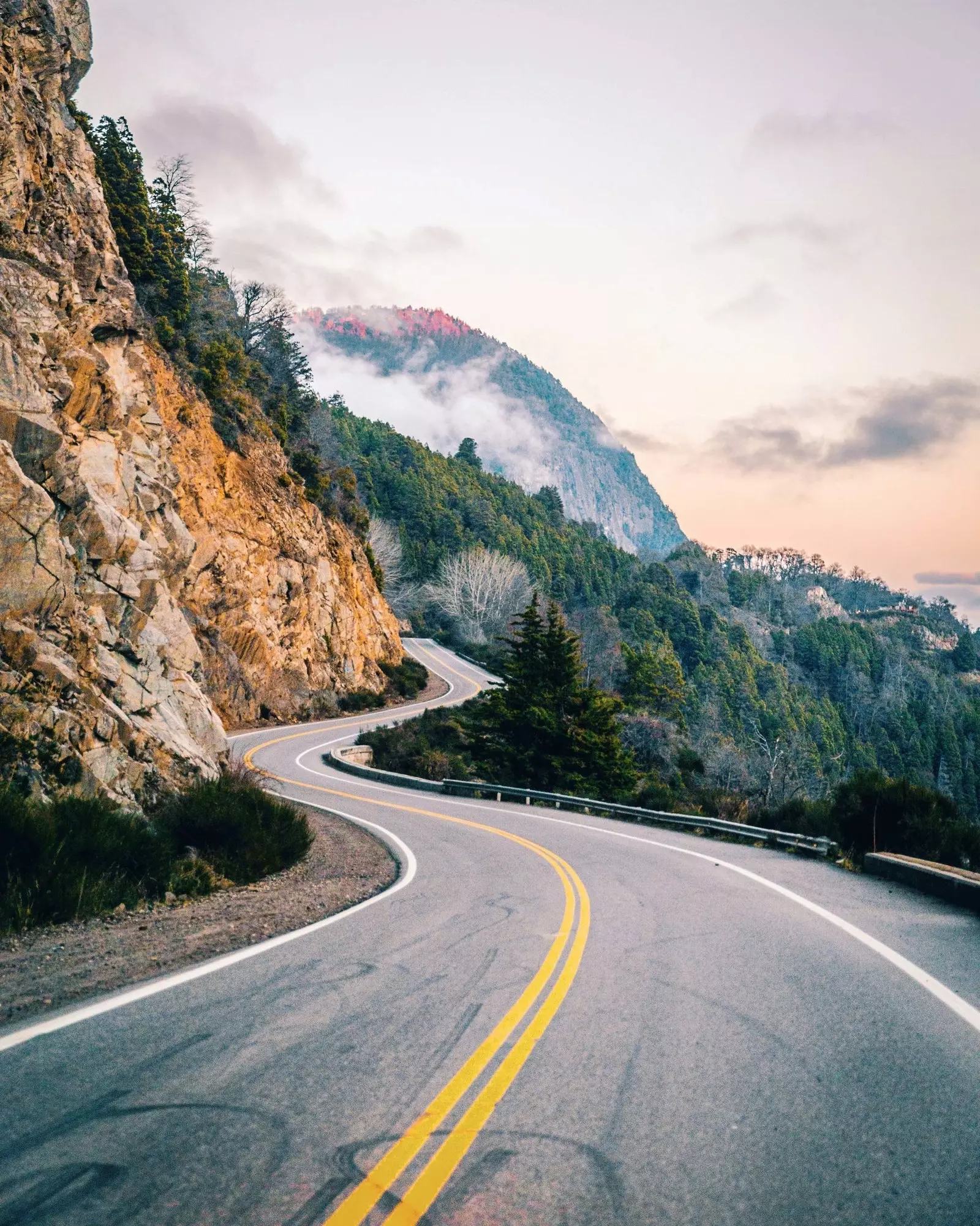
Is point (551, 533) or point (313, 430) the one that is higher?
point (551, 533)

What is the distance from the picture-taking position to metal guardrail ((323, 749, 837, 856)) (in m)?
13.4

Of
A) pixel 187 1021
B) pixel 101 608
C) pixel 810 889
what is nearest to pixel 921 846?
pixel 810 889

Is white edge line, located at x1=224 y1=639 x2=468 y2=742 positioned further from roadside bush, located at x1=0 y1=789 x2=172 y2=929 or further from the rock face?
roadside bush, located at x1=0 y1=789 x2=172 y2=929

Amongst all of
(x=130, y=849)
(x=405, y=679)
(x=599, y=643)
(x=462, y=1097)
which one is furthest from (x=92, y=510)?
(x=599, y=643)

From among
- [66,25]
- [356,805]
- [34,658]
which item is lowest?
[356,805]

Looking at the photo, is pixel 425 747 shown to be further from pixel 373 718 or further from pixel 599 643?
pixel 599 643

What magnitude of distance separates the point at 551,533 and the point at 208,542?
9715 cm

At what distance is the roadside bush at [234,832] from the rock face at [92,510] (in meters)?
1.76

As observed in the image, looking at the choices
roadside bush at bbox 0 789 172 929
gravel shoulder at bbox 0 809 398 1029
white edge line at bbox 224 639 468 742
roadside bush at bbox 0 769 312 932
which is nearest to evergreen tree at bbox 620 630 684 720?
white edge line at bbox 224 639 468 742

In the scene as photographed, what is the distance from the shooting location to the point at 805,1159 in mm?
3080

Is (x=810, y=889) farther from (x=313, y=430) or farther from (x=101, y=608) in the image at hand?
(x=313, y=430)

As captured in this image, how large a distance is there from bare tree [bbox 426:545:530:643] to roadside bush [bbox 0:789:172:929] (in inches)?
2922

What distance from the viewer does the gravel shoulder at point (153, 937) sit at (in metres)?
4.74

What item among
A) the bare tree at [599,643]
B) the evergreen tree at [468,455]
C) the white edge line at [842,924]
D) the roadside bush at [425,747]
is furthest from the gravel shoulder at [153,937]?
the evergreen tree at [468,455]
